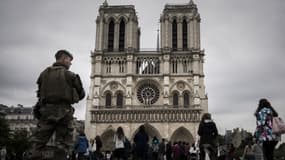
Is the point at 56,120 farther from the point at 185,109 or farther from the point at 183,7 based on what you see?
the point at 183,7

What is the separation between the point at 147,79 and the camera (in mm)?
49531

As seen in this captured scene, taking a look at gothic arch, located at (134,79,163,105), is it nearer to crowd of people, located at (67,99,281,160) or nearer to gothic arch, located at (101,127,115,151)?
gothic arch, located at (101,127,115,151)

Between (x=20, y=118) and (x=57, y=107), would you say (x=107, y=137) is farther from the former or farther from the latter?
(x=57, y=107)

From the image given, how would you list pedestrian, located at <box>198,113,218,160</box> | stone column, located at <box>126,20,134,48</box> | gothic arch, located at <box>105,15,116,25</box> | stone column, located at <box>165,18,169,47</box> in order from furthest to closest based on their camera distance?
gothic arch, located at <box>105,15,116,25</box>
stone column, located at <box>126,20,134,48</box>
stone column, located at <box>165,18,169,47</box>
pedestrian, located at <box>198,113,218,160</box>

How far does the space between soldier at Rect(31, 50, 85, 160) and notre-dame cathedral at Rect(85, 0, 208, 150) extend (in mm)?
40841

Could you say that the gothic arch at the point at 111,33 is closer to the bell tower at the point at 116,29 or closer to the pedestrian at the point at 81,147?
the bell tower at the point at 116,29

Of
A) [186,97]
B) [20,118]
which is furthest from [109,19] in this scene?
[20,118]

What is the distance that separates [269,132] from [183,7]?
46.0 metres

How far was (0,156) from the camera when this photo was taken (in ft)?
71.3

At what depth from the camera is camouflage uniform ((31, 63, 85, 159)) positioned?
5.59 metres

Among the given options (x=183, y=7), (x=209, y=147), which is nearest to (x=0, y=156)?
(x=209, y=147)

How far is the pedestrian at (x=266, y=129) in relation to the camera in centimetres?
817

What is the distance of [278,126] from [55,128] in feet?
16.5

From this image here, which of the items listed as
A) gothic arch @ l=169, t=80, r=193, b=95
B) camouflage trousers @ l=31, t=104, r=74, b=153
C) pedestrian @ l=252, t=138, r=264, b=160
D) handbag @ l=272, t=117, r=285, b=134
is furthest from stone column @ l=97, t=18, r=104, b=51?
camouflage trousers @ l=31, t=104, r=74, b=153
